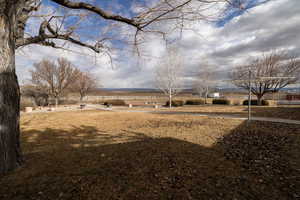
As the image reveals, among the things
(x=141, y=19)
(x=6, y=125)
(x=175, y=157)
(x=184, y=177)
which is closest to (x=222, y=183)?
(x=184, y=177)

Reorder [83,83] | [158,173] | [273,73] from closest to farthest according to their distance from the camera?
[158,173]
[273,73]
[83,83]

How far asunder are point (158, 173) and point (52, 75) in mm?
26266

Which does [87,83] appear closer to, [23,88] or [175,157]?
[23,88]

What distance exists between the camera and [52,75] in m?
22.3

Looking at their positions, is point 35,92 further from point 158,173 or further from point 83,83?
point 158,173

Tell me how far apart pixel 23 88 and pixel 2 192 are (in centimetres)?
2889

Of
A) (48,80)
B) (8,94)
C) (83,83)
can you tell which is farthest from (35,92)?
(8,94)

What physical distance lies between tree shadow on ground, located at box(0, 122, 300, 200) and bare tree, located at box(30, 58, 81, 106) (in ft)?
72.8

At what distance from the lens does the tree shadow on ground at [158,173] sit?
7.51 feet

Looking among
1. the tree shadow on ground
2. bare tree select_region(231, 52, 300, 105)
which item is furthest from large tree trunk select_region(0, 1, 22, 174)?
bare tree select_region(231, 52, 300, 105)

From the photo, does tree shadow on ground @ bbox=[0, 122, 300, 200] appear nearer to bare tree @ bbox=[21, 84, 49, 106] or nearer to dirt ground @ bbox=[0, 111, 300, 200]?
dirt ground @ bbox=[0, 111, 300, 200]

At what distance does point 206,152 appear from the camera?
4047 mm

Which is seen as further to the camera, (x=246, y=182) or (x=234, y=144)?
(x=234, y=144)

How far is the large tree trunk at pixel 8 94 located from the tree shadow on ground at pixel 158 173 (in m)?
0.47
